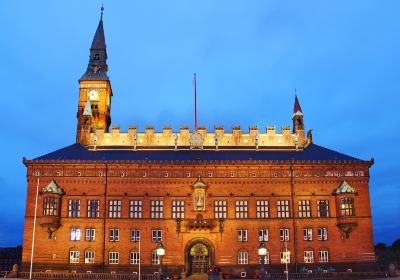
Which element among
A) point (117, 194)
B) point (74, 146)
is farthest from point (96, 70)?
point (117, 194)

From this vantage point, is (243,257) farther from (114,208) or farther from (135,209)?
(114,208)

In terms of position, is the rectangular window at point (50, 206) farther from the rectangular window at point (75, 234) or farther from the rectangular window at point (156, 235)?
the rectangular window at point (156, 235)

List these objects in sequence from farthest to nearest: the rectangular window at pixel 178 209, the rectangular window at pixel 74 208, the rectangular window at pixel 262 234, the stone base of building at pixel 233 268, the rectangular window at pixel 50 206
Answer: the rectangular window at pixel 178 209 → the rectangular window at pixel 74 208 → the rectangular window at pixel 262 234 → the rectangular window at pixel 50 206 → the stone base of building at pixel 233 268

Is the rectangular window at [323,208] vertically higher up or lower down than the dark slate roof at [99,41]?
lower down

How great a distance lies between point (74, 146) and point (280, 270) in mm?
35693

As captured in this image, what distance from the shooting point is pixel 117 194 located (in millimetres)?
64188

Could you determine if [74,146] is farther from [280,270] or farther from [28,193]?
[280,270]

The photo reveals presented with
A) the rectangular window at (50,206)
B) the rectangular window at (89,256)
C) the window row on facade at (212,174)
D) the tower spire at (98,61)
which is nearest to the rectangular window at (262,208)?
the window row on facade at (212,174)

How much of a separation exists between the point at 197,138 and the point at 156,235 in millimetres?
16403

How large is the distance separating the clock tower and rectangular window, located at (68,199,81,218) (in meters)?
14.1

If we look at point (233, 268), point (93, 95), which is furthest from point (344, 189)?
point (93, 95)

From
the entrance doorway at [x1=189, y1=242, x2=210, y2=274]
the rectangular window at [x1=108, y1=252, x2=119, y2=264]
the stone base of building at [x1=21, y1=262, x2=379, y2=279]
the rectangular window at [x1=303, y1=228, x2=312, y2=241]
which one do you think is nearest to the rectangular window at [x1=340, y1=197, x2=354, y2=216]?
the rectangular window at [x1=303, y1=228, x2=312, y2=241]

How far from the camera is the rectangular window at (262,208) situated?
64.0 m

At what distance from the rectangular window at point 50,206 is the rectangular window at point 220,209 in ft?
72.6
